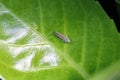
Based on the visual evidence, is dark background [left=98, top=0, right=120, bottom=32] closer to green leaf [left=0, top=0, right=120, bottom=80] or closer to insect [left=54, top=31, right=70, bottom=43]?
green leaf [left=0, top=0, right=120, bottom=80]

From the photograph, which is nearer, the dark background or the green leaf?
Result: the green leaf

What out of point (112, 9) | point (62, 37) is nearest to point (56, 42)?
point (62, 37)

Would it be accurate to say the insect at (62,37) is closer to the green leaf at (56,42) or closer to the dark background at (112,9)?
the green leaf at (56,42)

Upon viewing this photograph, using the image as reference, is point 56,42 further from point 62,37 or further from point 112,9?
point 112,9

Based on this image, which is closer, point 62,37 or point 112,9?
point 62,37

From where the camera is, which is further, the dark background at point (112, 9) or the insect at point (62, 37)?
A: the dark background at point (112, 9)

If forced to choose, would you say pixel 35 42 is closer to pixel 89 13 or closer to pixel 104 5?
pixel 89 13

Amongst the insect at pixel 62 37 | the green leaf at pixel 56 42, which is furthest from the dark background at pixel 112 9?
the insect at pixel 62 37

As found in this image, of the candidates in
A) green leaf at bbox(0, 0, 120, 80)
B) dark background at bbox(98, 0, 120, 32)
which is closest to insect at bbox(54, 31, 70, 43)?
green leaf at bbox(0, 0, 120, 80)
